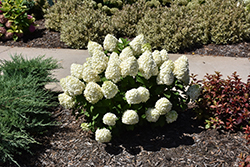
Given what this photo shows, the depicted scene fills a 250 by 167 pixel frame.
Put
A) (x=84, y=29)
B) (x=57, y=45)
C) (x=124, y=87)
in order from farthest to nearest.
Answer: (x=57, y=45) < (x=84, y=29) < (x=124, y=87)

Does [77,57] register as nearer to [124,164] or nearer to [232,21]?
[124,164]

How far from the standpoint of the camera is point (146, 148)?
3096mm

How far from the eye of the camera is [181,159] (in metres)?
2.90

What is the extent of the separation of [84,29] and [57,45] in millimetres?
929

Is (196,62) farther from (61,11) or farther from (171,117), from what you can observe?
(61,11)

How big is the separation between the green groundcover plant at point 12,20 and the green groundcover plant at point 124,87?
4669 millimetres

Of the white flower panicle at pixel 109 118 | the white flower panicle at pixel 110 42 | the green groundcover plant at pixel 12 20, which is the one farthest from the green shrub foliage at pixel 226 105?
the green groundcover plant at pixel 12 20

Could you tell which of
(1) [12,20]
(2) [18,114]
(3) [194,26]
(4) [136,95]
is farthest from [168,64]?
(1) [12,20]

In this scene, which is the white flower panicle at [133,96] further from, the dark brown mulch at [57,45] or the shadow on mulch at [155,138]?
the dark brown mulch at [57,45]

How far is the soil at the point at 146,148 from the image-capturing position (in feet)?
9.53

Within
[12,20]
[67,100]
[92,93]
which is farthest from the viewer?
[12,20]

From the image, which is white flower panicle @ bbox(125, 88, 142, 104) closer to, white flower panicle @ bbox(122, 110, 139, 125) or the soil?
white flower panicle @ bbox(122, 110, 139, 125)

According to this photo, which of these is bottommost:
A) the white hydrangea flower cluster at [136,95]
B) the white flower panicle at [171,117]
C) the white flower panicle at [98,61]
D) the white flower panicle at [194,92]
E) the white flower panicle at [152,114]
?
the white flower panicle at [171,117]

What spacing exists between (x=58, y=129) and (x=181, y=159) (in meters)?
1.75
